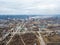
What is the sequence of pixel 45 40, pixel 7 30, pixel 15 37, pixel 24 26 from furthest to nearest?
pixel 24 26, pixel 7 30, pixel 15 37, pixel 45 40

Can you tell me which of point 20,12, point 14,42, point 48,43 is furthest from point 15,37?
point 48,43

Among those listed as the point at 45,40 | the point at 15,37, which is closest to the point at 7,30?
the point at 15,37

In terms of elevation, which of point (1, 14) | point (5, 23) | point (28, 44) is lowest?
point (28, 44)

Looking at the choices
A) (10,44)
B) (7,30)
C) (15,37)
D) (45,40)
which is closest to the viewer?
(10,44)

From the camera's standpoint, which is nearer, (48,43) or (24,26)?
(48,43)

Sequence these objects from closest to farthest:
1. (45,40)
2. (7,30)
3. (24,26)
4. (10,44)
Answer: (10,44) → (45,40) → (7,30) → (24,26)

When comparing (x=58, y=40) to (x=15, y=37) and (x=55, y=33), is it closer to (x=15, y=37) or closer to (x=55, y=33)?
(x=55, y=33)

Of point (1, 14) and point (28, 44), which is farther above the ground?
point (1, 14)

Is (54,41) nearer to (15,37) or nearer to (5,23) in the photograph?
(15,37)

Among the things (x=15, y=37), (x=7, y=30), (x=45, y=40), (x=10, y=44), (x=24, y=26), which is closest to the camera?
(x=10, y=44)
